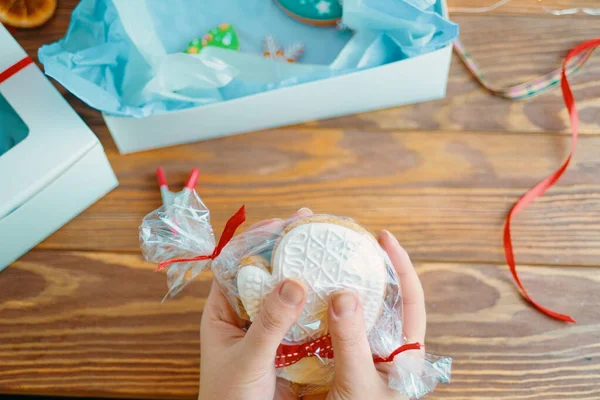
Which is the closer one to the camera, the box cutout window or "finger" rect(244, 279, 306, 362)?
"finger" rect(244, 279, 306, 362)

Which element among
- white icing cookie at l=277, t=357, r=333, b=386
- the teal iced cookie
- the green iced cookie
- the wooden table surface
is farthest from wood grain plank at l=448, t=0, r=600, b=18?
white icing cookie at l=277, t=357, r=333, b=386

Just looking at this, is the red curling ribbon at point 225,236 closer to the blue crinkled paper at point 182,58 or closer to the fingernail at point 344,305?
the fingernail at point 344,305

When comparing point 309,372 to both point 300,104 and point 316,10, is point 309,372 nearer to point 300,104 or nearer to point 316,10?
point 300,104

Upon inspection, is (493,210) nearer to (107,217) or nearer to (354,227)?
(354,227)

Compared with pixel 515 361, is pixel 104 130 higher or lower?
higher

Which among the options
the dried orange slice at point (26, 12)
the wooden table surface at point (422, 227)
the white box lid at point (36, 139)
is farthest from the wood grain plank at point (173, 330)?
the dried orange slice at point (26, 12)

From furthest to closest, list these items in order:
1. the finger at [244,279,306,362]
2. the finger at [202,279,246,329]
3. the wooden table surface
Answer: the wooden table surface < the finger at [202,279,246,329] < the finger at [244,279,306,362]

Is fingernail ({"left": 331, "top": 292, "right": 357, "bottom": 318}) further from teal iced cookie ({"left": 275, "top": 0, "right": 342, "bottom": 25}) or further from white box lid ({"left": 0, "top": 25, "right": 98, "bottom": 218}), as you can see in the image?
teal iced cookie ({"left": 275, "top": 0, "right": 342, "bottom": 25})

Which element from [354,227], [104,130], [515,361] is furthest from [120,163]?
[515,361]
